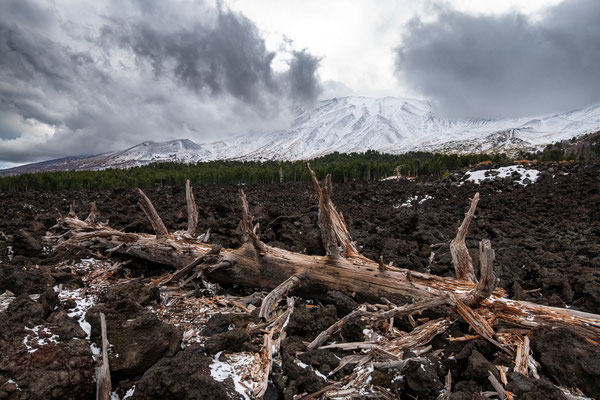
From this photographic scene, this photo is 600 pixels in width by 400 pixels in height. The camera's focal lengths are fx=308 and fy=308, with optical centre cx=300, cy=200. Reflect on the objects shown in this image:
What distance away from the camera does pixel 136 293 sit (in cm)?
434

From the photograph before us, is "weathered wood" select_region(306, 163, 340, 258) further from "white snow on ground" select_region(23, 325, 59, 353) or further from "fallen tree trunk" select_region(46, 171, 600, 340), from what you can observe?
"white snow on ground" select_region(23, 325, 59, 353)

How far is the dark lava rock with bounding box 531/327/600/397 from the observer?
105 inches

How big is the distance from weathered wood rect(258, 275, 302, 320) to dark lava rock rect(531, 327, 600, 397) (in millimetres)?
2953

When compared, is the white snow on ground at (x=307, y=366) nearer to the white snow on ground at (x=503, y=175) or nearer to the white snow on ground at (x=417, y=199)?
the white snow on ground at (x=417, y=199)

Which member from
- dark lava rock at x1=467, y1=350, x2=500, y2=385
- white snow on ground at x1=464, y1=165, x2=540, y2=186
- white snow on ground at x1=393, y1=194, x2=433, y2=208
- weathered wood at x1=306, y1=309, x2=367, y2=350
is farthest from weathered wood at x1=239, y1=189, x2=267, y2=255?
white snow on ground at x1=464, y1=165, x2=540, y2=186

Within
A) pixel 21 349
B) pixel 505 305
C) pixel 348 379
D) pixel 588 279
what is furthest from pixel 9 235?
pixel 588 279

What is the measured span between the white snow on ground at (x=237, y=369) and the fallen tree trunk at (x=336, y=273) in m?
1.82

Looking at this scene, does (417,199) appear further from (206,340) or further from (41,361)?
(41,361)

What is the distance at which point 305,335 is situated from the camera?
3.88 m

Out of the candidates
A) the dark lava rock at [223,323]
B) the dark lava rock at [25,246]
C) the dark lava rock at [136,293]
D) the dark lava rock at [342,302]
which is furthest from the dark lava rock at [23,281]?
the dark lava rock at [342,302]

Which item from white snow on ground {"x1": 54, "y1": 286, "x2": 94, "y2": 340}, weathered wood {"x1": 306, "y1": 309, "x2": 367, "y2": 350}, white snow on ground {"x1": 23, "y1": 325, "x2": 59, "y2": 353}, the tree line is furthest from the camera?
the tree line

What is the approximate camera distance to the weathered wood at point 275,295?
4.18 m

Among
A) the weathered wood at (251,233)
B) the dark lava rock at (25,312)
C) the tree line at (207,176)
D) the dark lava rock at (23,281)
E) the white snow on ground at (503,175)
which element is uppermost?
the weathered wood at (251,233)

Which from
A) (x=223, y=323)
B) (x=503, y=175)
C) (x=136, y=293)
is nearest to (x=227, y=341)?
(x=223, y=323)
